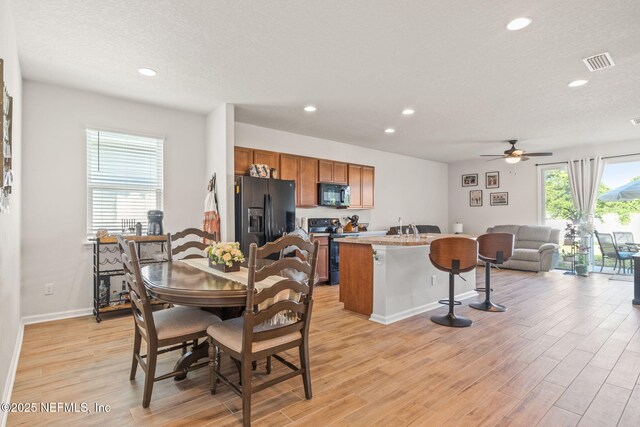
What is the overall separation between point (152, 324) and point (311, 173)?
14.1ft

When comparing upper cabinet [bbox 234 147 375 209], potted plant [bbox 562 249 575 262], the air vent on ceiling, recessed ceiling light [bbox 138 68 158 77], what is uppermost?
recessed ceiling light [bbox 138 68 158 77]

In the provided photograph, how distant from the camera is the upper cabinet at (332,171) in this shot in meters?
6.16

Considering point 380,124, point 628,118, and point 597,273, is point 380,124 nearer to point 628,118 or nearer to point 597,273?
point 628,118

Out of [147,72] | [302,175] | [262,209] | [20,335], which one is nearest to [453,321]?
[262,209]

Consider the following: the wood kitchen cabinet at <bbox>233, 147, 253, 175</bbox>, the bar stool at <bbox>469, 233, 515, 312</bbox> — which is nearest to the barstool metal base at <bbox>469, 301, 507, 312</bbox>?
the bar stool at <bbox>469, 233, 515, 312</bbox>

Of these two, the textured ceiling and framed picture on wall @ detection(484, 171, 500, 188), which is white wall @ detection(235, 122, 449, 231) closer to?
the textured ceiling

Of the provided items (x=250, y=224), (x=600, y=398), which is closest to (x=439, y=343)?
(x=600, y=398)

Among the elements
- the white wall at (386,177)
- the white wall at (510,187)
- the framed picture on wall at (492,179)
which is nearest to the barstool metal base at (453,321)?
the white wall at (386,177)

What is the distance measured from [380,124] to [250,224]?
2653 mm

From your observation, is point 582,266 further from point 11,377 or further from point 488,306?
point 11,377

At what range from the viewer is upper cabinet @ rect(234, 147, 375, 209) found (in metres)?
5.18

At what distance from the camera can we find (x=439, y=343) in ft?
10.2

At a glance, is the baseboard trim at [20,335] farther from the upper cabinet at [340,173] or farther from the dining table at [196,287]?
the upper cabinet at [340,173]

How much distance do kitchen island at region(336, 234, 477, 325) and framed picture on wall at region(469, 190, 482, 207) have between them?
5.20m
